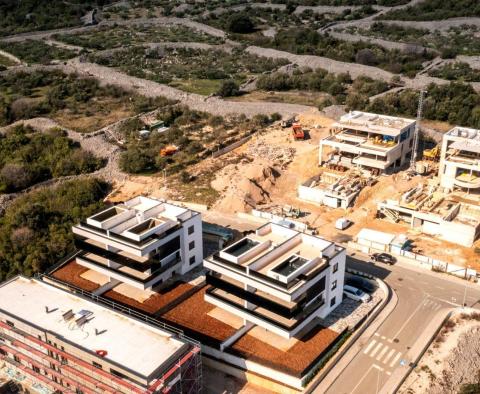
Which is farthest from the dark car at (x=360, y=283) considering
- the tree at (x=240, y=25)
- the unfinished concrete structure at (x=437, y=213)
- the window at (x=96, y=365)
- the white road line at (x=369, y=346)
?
the tree at (x=240, y=25)

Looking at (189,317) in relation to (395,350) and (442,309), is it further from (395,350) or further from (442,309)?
(442,309)

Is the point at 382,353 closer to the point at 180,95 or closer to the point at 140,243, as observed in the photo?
the point at 140,243

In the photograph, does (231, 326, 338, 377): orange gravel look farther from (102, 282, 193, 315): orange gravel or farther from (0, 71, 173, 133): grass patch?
(0, 71, 173, 133): grass patch

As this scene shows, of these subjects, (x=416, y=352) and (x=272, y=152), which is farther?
(x=272, y=152)

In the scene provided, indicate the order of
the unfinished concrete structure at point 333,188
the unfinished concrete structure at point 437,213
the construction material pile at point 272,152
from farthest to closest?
the construction material pile at point 272,152 → the unfinished concrete structure at point 333,188 → the unfinished concrete structure at point 437,213

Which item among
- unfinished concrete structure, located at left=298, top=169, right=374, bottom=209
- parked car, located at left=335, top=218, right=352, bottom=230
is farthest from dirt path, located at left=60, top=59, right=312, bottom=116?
parked car, located at left=335, top=218, right=352, bottom=230

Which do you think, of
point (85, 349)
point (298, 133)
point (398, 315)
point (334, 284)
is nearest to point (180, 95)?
point (298, 133)

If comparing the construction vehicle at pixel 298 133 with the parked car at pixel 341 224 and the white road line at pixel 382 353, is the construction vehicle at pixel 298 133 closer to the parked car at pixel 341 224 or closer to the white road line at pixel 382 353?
the parked car at pixel 341 224
